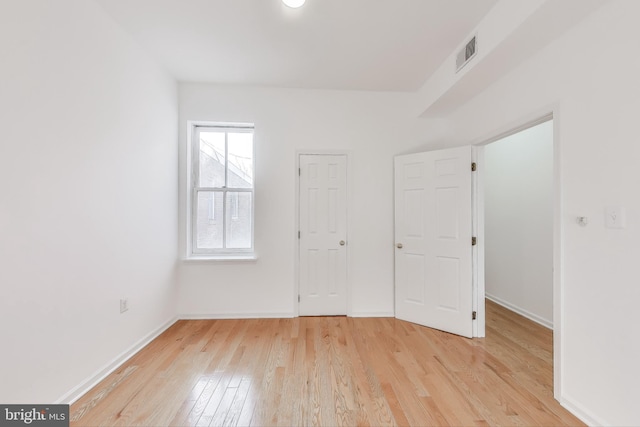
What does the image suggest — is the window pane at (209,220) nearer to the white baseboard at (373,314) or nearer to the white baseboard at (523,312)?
the white baseboard at (373,314)

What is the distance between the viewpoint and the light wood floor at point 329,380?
1.69m

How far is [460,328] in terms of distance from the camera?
9.37 feet

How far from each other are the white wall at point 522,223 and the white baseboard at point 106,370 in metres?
4.26

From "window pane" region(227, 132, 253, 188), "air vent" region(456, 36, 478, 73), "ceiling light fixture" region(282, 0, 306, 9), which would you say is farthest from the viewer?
"window pane" region(227, 132, 253, 188)

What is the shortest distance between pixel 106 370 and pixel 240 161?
2.42m

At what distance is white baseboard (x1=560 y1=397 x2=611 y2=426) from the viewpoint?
157cm

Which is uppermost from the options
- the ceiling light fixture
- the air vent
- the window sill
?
the ceiling light fixture

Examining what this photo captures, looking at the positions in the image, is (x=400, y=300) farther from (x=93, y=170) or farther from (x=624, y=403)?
(x=93, y=170)

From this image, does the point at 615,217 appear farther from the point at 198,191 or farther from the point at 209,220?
the point at 198,191

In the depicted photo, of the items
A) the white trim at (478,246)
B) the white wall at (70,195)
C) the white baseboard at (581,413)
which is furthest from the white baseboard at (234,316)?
the white baseboard at (581,413)

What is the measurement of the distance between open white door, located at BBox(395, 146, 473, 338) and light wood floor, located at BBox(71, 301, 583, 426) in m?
0.31

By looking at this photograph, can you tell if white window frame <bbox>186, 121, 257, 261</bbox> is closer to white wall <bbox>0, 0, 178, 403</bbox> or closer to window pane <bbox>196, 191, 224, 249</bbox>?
window pane <bbox>196, 191, 224, 249</bbox>

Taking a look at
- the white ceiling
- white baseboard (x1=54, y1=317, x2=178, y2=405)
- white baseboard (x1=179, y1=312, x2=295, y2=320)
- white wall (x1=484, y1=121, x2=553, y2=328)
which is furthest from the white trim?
white baseboard (x1=54, y1=317, x2=178, y2=405)

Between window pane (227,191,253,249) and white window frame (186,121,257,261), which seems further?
window pane (227,191,253,249)
